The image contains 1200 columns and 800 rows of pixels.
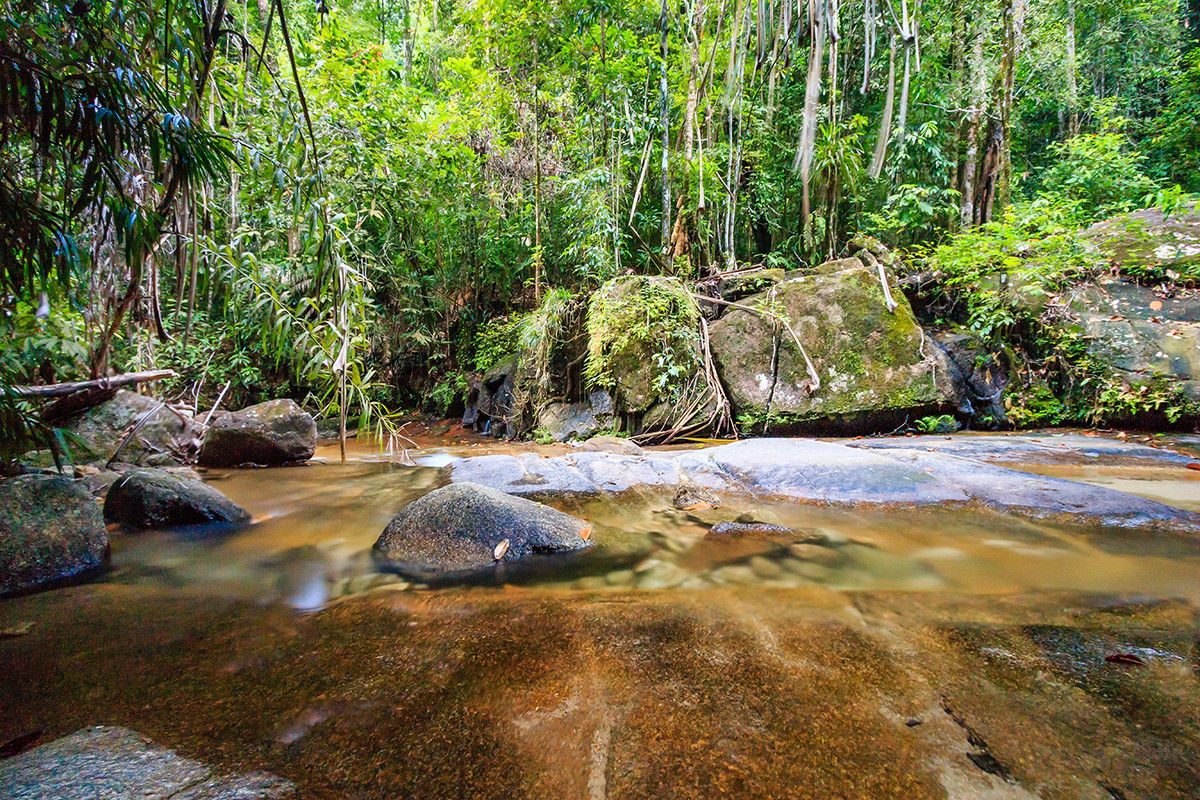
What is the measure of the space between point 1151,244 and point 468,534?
7991mm

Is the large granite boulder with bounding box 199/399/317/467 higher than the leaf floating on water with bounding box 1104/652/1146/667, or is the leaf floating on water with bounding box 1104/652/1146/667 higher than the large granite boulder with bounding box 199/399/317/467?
the large granite boulder with bounding box 199/399/317/467

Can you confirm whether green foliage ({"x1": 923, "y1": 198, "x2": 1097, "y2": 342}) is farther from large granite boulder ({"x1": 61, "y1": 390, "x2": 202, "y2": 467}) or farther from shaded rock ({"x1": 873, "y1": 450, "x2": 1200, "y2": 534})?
large granite boulder ({"x1": 61, "y1": 390, "x2": 202, "y2": 467})

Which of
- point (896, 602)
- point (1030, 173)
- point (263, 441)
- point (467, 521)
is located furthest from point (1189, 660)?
point (1030, 173)

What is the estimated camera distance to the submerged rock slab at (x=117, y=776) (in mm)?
835

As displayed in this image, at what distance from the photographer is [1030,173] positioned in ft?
40.9

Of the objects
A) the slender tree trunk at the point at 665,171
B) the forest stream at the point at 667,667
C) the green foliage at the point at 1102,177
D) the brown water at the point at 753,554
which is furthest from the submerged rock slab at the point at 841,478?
the green foliage at the point at 1102,177

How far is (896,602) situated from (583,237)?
20.2 feet

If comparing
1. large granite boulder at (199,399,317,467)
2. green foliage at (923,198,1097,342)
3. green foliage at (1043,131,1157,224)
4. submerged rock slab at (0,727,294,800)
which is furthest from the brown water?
green foliage at (1043,131,1157,224)

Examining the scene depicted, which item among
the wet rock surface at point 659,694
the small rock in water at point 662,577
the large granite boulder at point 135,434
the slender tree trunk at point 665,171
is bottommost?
the small rock in water at point 662,577

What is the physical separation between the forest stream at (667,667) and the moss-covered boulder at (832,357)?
9.66 ft

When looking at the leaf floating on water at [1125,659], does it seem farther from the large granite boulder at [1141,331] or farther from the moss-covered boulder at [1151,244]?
the moss-covered boulder at [1151,244]

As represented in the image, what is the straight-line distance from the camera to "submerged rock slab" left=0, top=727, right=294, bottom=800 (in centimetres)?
84

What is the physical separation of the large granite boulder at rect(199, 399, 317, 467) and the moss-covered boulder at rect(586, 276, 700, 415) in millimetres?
3155

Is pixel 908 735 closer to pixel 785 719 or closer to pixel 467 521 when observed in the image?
pixel 785 719
